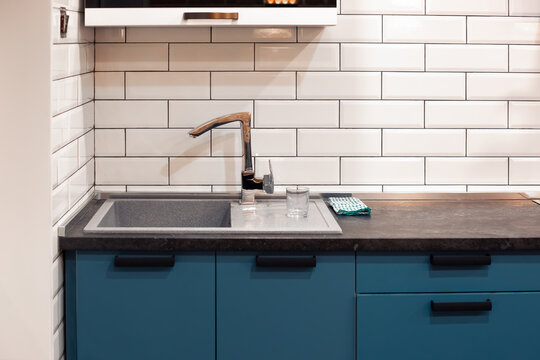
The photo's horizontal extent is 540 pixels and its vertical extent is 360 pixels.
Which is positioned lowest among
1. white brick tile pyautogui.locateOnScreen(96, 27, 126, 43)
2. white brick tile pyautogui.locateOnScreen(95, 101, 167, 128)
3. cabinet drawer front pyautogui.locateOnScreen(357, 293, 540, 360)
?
cabinet drawer front pyautogui.locateOnScreen(357, 293, 540, 360)

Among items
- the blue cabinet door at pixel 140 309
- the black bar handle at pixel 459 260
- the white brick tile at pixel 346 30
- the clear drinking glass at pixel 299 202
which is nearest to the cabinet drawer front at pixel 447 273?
the black bar handle at pixel 459 260

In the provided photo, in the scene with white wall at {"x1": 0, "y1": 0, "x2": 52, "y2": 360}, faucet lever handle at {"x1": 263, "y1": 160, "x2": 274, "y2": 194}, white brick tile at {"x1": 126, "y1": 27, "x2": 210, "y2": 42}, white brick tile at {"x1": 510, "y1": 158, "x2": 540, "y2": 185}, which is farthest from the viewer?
white brick tile at {"x1": 510, "y1": 158, "x2": 540, "y2": 185}

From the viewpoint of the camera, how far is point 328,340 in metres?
2.42

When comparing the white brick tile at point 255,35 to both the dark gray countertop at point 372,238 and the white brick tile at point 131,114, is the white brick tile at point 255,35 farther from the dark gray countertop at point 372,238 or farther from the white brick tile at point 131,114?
the dark gray countertop at point 372,238

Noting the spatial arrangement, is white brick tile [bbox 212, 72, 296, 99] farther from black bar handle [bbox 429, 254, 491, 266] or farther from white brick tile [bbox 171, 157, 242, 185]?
black bar handle [bbox 429, 254, 491, 266]

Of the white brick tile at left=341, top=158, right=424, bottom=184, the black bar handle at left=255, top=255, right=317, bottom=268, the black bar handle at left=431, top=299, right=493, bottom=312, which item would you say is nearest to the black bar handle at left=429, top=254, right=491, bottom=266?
the black bar handle at left=431, top=299, right=493, bottom=312

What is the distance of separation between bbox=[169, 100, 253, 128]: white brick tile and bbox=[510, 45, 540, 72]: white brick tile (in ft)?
3.08

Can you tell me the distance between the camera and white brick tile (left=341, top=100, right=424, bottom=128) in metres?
2.92

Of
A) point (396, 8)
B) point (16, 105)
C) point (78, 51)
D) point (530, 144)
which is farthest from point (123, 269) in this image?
point (530, 144)

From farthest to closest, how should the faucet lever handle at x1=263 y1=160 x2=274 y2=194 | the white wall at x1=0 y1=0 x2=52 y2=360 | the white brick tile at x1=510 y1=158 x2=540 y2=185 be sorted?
the white brick tile at x1=510 y1=158 x2=540 y2=185 → the faucet lever handle at x1=263 y1=160 x2=274 y2=194 → the white wall at x1=0 y1=0 x2=52 y2=360

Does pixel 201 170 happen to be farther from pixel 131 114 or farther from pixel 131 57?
pixel 131 57

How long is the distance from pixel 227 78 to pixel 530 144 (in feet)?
3.63

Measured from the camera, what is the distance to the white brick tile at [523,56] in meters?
2.92

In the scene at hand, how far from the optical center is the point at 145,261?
7.78 ft
